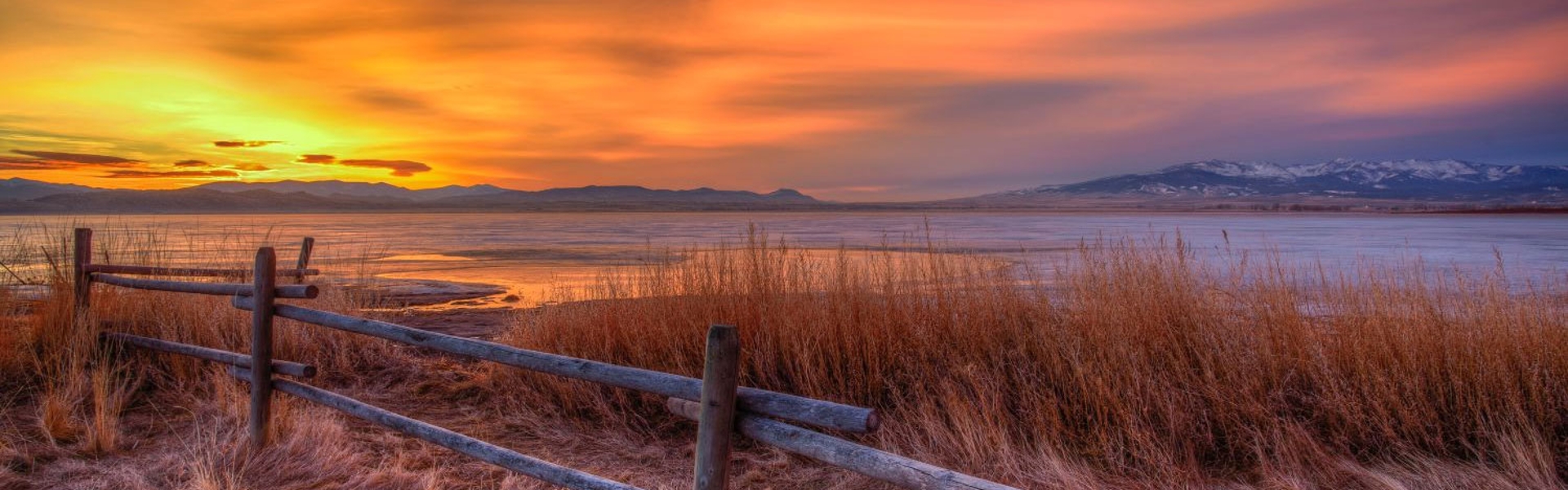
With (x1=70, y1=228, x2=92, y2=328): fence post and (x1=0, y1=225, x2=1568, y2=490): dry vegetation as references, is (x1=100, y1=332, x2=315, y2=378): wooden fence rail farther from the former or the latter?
(x1=70, y1=228, x2=92, y2=328): fence post

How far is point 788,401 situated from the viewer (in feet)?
10.2

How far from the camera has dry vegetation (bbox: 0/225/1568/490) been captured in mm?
4988

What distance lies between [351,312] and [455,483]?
13.4 ft

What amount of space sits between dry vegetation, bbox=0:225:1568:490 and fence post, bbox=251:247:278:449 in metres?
0.15

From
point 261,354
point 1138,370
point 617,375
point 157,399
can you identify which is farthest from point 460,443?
point 1138,370

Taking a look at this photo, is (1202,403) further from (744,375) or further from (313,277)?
(313,277)

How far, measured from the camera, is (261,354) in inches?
217

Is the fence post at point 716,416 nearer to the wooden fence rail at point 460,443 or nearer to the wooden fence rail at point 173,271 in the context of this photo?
the wooden fence rail at point 460,443

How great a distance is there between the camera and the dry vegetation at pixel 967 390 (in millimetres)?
4988

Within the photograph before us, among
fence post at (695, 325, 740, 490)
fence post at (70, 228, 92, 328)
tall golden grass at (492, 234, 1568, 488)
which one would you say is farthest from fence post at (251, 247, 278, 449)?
fence post at (695, 325, 740, 490)

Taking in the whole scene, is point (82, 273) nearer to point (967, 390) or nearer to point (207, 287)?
point (207, 287)

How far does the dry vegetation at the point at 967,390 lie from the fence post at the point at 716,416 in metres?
2.00

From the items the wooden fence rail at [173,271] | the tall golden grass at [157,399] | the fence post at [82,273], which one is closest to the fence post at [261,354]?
the tall golden grass at [157,399]

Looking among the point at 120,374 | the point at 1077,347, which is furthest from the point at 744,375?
the point at 120,374
